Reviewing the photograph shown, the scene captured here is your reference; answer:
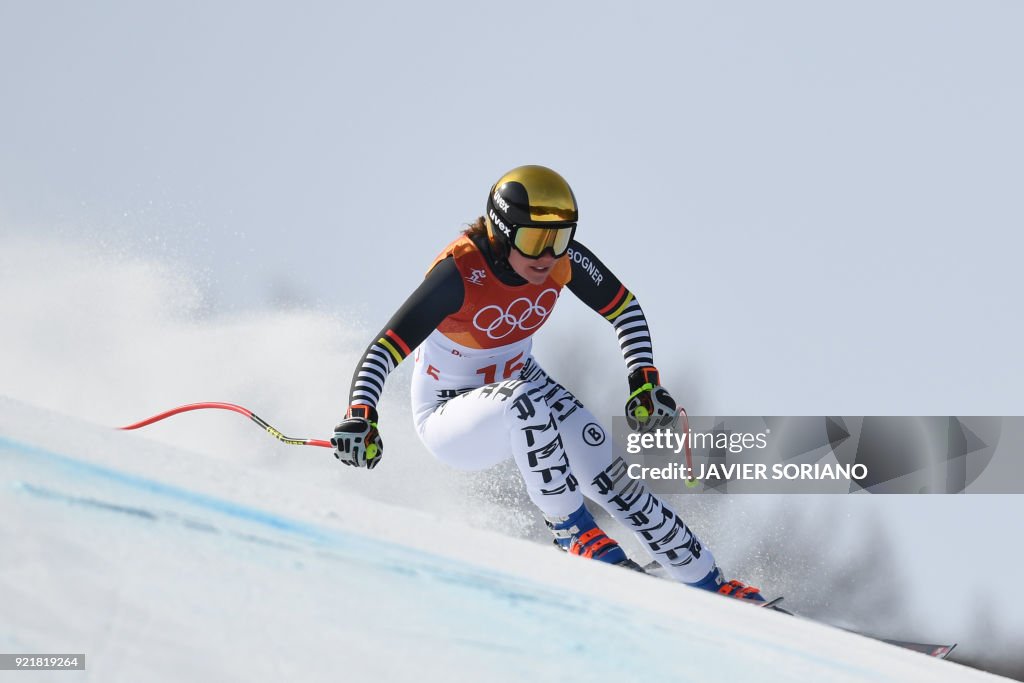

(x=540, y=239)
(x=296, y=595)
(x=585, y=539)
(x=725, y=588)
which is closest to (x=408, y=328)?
(x=540, y=239)

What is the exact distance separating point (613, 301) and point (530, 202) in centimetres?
92

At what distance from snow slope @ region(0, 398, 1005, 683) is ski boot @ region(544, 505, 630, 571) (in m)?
0.86

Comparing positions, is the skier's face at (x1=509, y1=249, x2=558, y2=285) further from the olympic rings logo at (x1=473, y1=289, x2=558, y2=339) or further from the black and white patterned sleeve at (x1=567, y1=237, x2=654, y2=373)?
the black and white patterned sleeve at (x1=567, y1=237, x2=654, y2=373)

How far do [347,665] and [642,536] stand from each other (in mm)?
2455

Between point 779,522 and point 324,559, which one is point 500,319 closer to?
point 324,559

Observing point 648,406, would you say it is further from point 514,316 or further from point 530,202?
point 530,202

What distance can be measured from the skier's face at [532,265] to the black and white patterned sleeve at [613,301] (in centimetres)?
39

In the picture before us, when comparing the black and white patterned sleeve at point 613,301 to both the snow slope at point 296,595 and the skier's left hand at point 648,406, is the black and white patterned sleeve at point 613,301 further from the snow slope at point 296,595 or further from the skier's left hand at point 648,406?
the snow slope at point 296,595

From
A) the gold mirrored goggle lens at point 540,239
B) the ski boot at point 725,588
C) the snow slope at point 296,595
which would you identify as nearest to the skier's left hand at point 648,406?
the ski boot at point 725,588

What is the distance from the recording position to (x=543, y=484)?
12.4 ft

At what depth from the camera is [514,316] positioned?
420 centimetres

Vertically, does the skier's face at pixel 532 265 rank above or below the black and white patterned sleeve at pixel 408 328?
above

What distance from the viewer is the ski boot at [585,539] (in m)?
3.76

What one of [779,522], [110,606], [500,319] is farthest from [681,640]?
[779,522]
